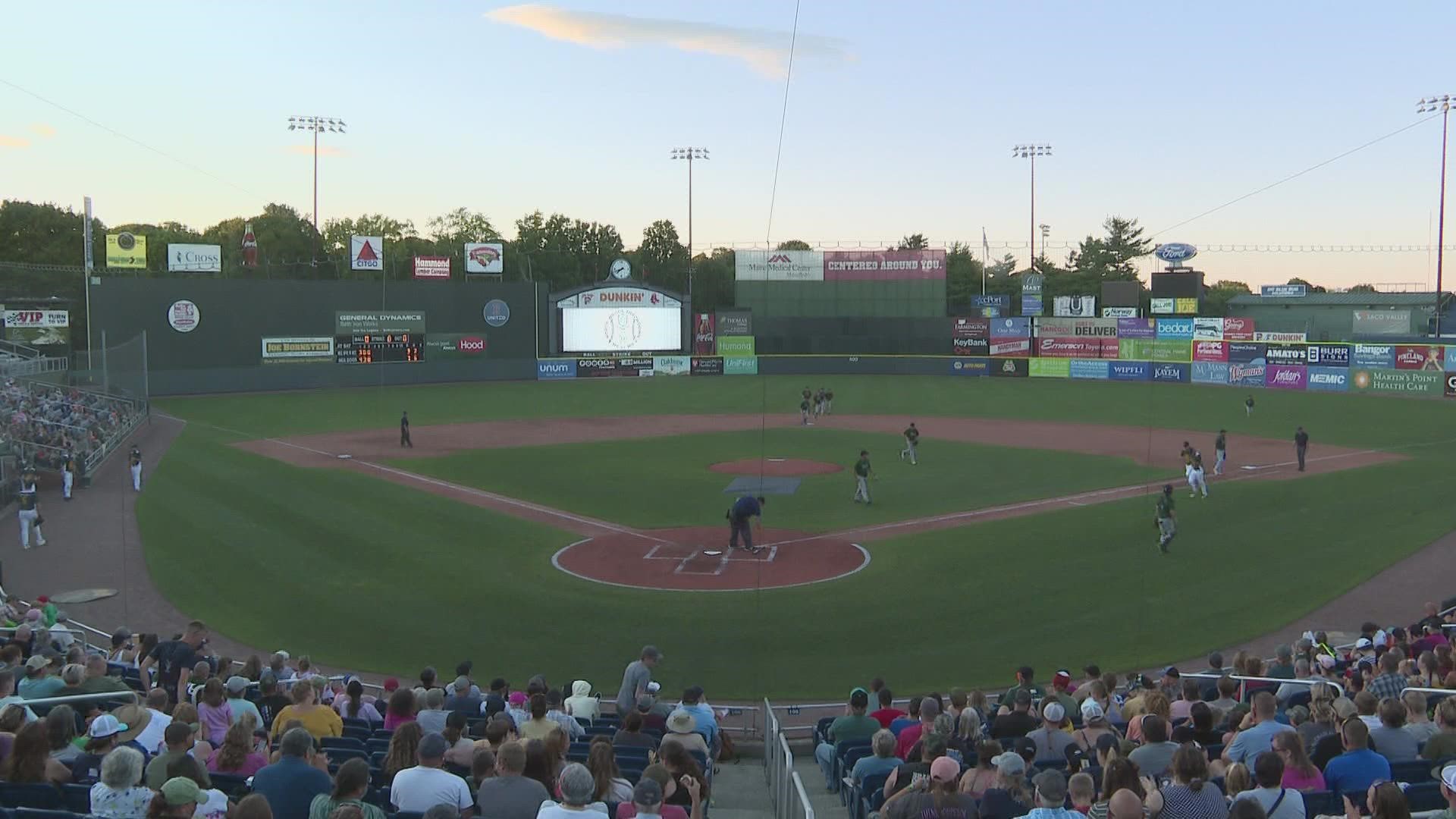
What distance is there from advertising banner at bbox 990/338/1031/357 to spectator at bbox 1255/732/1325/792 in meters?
69.6

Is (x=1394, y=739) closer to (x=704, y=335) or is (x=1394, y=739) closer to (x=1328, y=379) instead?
(x=1328, y=379)

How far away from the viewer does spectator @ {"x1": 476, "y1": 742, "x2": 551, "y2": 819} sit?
6.95 m

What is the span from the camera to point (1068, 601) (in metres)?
19.5

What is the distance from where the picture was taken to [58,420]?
116 ft

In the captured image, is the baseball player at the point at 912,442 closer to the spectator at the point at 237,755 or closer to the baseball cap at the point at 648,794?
the spectator at the point at 237,755

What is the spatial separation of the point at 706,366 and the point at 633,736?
6598cm

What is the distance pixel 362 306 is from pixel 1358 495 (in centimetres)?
5314

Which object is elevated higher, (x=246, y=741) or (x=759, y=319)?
(x=759, y=319)

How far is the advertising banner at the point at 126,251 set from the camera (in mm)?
63438

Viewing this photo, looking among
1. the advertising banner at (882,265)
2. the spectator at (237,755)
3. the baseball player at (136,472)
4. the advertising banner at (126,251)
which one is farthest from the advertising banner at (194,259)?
the spectator at (237,755)

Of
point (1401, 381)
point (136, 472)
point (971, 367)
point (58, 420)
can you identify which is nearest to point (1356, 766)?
point (136, 472)

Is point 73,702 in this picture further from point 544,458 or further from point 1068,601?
point 544,458

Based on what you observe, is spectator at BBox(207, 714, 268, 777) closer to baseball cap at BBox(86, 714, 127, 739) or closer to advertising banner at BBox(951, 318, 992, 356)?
baseball cap at BBox(86, 714, 127, 739)

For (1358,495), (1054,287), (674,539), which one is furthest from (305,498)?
(1054,287)
